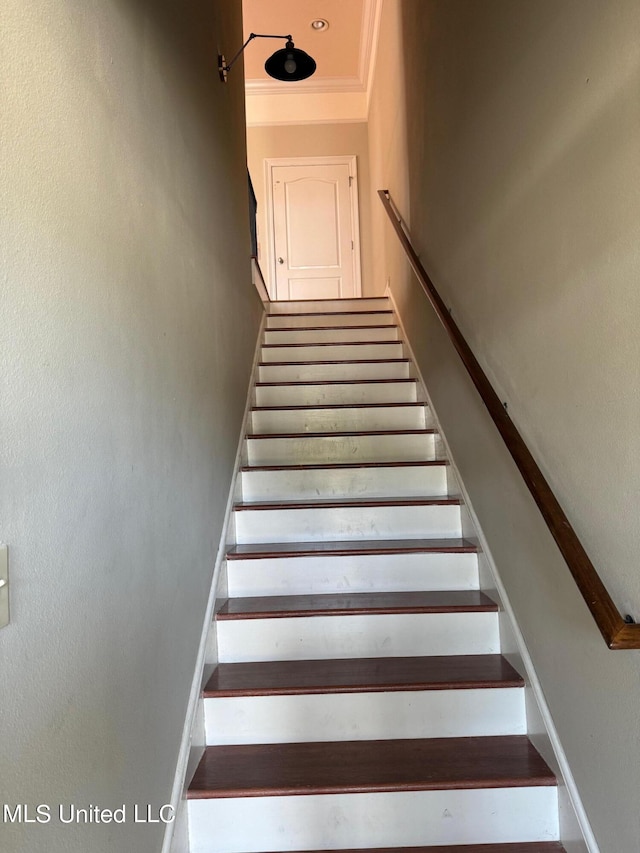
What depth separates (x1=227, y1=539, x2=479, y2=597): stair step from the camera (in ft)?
6.40

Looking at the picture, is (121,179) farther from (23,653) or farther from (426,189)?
(426,189)

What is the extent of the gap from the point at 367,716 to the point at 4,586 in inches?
48.3

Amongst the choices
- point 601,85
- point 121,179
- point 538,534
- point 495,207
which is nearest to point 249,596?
point 538,534

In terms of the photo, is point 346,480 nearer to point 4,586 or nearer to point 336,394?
point 336,394

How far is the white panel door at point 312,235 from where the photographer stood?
18.6ft

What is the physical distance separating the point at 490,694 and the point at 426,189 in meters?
2.39

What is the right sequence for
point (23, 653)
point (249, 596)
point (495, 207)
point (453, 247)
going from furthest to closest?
point (453, 247), point (249, 596), point (495, 207), point (23, 653)

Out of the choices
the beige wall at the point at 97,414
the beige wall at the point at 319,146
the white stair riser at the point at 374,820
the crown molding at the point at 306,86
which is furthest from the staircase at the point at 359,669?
the crown molding at the point at 306,86

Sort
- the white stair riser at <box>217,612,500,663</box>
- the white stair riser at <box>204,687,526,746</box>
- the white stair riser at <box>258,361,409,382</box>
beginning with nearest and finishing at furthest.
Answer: the white stair riser at <box>204,687,526,746</box> < the white stair riser at <box>217,612,500,663</box> < the white stair riser at <box>258,361,409,382</box>

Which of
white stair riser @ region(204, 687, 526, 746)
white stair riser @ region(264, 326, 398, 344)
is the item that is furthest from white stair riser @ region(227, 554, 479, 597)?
white stair riser @ region(264, 326, 398, 344)

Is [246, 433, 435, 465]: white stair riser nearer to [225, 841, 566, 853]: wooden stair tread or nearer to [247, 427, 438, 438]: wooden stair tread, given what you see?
[247, 427, 438, 438]: wooden stair tread

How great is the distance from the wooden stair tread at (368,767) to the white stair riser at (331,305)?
10.8 ft

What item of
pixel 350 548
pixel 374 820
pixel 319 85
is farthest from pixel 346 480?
pixel 319 85

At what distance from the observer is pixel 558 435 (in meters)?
1.28
